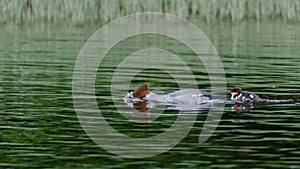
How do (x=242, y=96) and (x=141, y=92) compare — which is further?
(x=141, y=92)

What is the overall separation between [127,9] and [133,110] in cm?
1456

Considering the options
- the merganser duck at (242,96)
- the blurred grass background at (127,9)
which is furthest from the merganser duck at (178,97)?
the blurred grass background at (127,9)

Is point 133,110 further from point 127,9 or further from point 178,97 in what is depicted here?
point 127,9

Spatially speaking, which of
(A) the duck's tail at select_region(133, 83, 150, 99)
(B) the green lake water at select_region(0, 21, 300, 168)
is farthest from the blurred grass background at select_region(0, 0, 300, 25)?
(A) the duck's tail at select_region(133, 83, 150, 99)

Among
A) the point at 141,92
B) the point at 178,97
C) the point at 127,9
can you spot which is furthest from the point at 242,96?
the point at 127,9

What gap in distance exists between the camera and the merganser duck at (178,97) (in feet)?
42.7

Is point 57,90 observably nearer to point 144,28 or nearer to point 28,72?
point 28,72

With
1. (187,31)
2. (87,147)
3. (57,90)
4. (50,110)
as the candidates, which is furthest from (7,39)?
(87,147)

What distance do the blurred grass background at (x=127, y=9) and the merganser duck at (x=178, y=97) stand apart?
12.7 meters

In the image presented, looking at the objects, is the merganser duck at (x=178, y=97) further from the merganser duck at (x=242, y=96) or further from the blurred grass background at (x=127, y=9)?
the blurred grass background at (x=127, y=9)

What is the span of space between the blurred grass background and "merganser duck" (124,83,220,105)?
41.5ft

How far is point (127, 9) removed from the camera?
26.7 metres

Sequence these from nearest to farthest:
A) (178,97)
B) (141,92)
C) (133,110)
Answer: (133,110)
(178,97)
(141,92)

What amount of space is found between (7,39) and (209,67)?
296 inches
